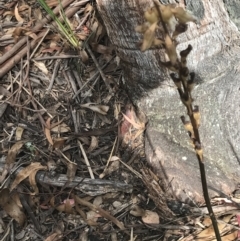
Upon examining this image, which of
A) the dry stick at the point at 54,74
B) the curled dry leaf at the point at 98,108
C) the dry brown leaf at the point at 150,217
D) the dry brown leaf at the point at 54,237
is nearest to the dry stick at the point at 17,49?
the dry stick at the point at 54,74

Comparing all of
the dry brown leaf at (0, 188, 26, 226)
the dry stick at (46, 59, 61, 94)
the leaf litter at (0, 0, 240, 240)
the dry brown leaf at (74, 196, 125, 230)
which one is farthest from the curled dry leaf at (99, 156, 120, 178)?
the dry stick at (46, 59, 61, 94)

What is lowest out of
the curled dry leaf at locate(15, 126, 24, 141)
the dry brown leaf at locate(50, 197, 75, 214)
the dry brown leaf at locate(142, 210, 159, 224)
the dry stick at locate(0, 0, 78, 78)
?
the dry brown leaf at locate(142, 210, 159, 224)

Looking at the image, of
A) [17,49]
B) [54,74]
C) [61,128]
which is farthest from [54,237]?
[17,49]

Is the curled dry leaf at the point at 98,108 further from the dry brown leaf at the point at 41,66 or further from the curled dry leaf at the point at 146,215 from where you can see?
the curled dry leaf at the point at 146,215

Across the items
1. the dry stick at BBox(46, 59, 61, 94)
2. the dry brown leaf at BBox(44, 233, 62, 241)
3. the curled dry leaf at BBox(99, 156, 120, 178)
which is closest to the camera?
the dry brown leaf at BBox(44, 233, 62, 241)

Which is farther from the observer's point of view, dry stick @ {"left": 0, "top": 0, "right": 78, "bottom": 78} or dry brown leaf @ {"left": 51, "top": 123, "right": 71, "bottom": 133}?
dry stick @ {"left": 0, "top": 0, "right": 78, "bottom": 78}

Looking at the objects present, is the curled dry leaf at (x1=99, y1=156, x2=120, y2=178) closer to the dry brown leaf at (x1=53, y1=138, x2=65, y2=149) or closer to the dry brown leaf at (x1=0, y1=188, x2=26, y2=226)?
the dry brown leaf at (x1=53, y1=138, x2=65, y2=149)

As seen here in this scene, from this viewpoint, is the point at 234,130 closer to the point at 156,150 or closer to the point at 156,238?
the point at 156,150

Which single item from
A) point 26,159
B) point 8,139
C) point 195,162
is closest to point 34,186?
point 26,159
